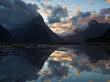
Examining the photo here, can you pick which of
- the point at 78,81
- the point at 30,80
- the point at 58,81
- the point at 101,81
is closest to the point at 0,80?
the point at 30,80

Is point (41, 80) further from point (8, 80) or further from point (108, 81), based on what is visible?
point (108, 81)

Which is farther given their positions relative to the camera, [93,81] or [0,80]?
[93,81]

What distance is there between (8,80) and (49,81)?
1797mm

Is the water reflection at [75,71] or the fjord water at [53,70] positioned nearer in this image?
the fjord water at [53,70]

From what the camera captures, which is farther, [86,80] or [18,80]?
[86,80]

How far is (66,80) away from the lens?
14039 millimetres

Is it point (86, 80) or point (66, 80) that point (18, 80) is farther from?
point (86, 80)

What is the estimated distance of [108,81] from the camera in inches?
544

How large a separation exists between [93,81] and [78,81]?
0.75m

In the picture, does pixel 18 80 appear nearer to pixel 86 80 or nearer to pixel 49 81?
pixel 49 81

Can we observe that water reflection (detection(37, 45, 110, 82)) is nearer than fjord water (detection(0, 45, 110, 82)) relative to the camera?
No

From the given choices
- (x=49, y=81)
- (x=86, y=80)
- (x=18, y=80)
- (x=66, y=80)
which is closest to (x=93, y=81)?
(x=86, y=80)

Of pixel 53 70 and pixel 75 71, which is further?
pixel 53 70

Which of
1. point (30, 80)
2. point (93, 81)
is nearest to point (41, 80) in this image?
point (30, 80)
